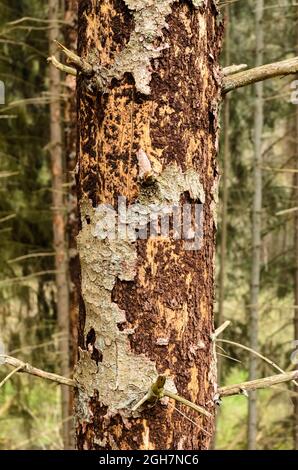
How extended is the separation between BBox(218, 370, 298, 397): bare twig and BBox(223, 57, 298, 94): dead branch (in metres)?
0.77

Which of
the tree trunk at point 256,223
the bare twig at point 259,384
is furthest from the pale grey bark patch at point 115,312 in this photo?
the tree trunk at point 256,223

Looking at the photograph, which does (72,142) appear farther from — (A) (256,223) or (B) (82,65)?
(B) (82,65)

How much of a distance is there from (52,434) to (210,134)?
254 inches

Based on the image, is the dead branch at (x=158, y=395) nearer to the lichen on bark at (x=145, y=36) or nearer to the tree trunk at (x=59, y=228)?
the lichen on bark at (x=145, y=36)

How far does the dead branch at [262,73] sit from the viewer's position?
5.54ft

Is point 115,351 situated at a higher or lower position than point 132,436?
higher

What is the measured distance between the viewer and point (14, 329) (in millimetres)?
7414

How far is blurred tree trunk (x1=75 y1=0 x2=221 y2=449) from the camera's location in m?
1.62

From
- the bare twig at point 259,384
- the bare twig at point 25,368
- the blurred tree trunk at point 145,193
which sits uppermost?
the blurred tree trunk at point 145,193

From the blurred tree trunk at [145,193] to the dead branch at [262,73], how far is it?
11cm

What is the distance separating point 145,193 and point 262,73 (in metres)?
0.45

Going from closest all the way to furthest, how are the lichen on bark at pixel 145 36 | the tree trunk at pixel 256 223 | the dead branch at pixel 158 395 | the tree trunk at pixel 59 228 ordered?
the dead branch at pixel 158 395 < the lichen on bark at pixel 145 36 < the tree trunk at pixel 256 223 < the tree trunk at pixel 59 228
